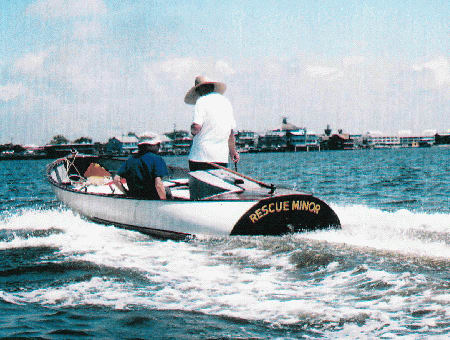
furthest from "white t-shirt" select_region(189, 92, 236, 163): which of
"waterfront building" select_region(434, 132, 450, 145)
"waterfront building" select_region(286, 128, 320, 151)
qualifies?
"waterfront building" select_region(434, 132, 450, 145)

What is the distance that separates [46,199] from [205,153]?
12.9 meters

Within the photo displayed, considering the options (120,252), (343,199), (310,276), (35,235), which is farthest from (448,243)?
(343,199)

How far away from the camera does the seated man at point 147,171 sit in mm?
8508

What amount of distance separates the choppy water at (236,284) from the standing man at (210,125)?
166 centimetres

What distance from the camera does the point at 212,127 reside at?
8.62m

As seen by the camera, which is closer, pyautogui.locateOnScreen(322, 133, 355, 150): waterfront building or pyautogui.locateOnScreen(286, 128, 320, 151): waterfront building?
pyautogui.locateOnScreen(286, 128, 320, 151): waterfront building

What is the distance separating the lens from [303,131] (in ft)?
597

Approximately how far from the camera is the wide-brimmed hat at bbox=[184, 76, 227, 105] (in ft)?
28.6

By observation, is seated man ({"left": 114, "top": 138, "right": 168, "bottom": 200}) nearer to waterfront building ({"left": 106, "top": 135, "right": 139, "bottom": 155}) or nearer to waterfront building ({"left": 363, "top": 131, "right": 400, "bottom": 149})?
waterfront building ({"left": 106, "top": 135, "right": 139, "bottom": 155})

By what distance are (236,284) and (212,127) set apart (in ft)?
12.4

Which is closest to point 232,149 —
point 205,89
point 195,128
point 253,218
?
point 195,128

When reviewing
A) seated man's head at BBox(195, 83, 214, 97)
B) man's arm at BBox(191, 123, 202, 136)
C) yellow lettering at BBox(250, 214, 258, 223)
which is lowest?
yellow lettering at BBox(250, 214, 258, 223)

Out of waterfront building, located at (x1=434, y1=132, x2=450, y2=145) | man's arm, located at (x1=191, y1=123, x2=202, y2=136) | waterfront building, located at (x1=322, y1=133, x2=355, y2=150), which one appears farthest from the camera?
waterfront building, located at (x1=434, y1=132, x2=450, y2=145)

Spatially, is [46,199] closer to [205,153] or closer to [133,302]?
[205,153]
